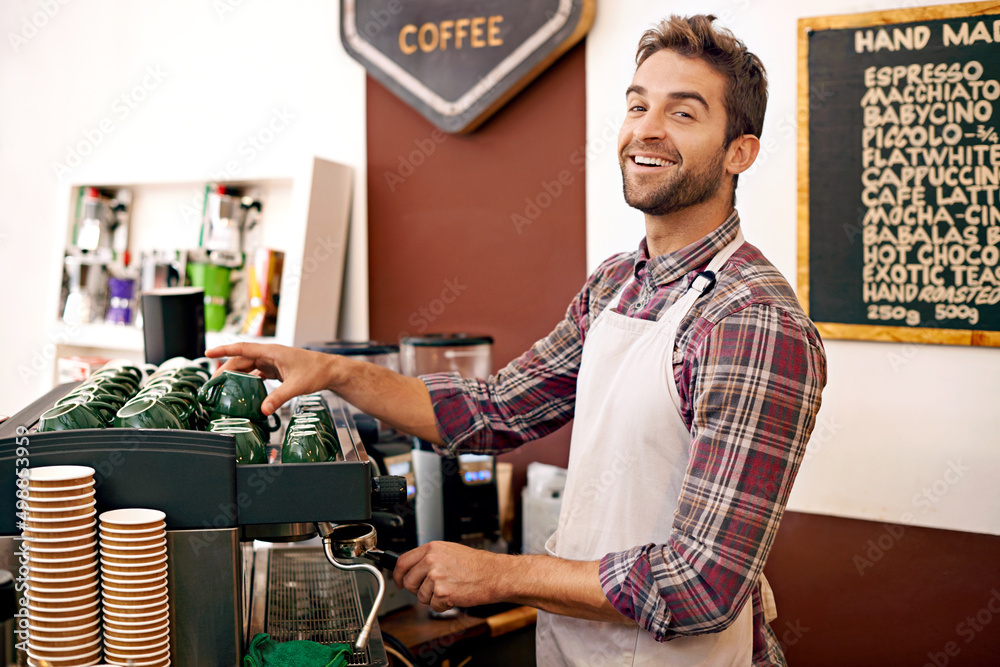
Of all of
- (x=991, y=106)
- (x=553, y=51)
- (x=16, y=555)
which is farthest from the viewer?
(x=553, y=51)

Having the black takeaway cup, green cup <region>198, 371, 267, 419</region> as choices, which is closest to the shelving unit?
the black takeaway cup

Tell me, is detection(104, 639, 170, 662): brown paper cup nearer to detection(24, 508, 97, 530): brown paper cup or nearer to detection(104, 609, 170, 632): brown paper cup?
detection(104, 609, 170, 632): brown paper cup

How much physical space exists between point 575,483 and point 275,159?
74.1 inches

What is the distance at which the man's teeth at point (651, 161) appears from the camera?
1.44 metres

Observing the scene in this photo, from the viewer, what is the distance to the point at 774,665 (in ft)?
4.67

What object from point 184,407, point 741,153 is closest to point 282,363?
point 184,407

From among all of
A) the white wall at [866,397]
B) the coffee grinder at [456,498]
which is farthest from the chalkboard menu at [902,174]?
the coffee grinder at [456,498]

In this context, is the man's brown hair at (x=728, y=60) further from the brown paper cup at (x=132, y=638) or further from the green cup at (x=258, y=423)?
the brown paper cup at (x=132, y=638)

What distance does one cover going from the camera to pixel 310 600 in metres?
1.49

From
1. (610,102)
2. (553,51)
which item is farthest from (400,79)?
(610,102)

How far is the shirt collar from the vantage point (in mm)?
1441

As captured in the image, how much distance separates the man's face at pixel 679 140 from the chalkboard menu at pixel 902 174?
78cm

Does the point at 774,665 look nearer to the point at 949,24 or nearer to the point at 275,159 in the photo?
the point at 949,24

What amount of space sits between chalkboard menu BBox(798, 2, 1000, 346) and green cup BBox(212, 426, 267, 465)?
153 cm
